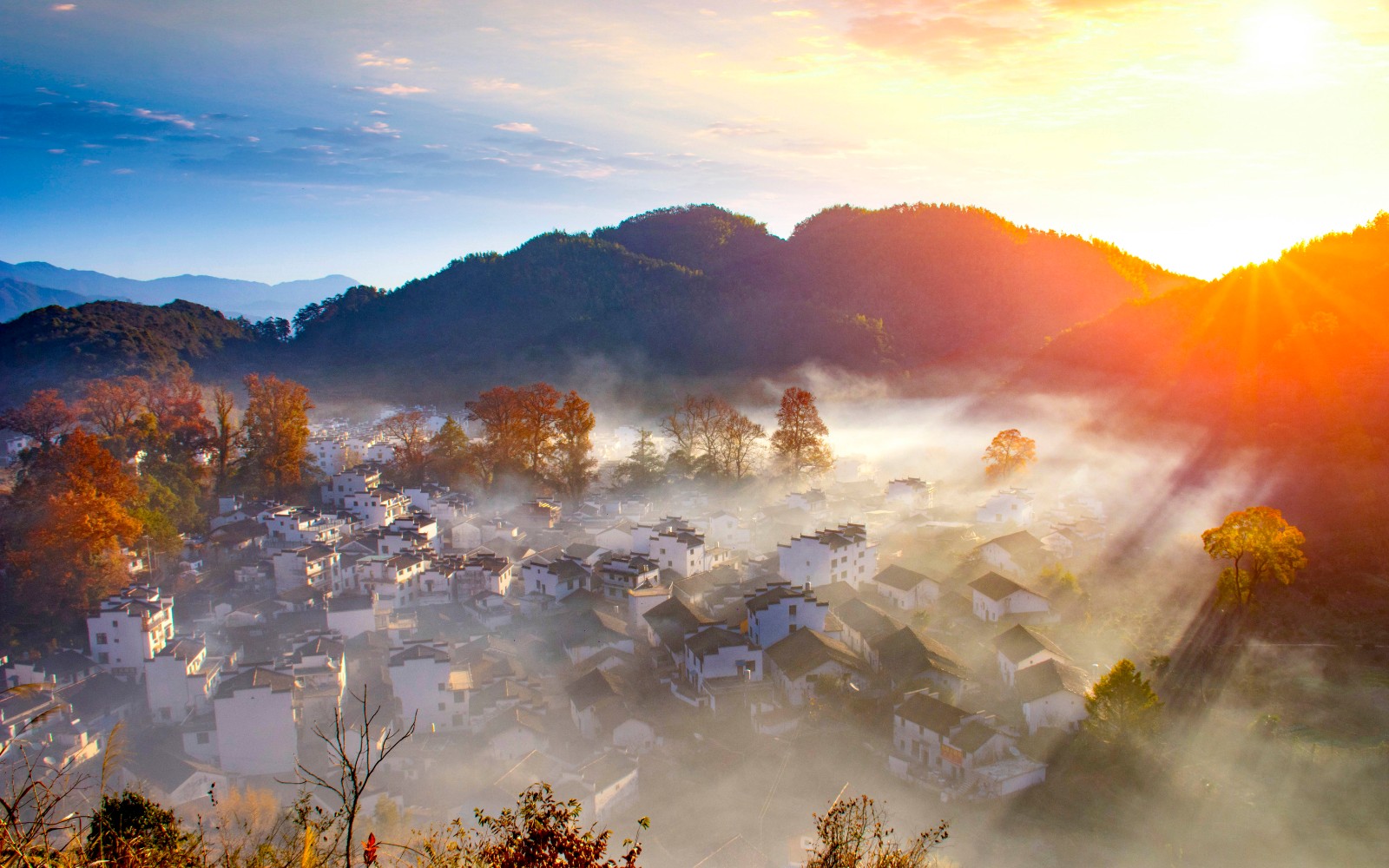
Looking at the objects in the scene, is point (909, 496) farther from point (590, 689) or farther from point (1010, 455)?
point (590, 689)

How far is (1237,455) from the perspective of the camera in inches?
711

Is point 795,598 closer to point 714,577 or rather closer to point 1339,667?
point 714,577

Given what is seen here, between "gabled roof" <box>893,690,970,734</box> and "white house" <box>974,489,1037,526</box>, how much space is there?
26.9 ft

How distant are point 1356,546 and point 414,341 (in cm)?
5091

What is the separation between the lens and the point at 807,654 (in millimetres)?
12961

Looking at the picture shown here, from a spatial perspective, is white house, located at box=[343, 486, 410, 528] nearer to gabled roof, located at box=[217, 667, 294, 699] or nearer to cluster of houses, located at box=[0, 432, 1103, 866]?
cluster of houses, located at box=[0, 432, 1103, 866]

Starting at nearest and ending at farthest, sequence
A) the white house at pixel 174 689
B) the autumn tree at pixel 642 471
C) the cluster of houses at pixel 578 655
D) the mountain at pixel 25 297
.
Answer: the cluster of houses at pixel 578 655 < the white house at pixel 174 689 < the autumn tree at pixel 642 471 < the mountain at pixel 25 297

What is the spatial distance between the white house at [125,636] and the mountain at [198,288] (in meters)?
86.0

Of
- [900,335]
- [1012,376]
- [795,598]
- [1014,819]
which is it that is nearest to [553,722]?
[795,598]

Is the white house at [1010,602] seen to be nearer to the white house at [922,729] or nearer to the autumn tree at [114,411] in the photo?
the white house at [922,729]

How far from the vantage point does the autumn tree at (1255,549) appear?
12.9m

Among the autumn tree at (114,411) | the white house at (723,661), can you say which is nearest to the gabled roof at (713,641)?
the white house at (723,661)

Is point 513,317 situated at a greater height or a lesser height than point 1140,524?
greater

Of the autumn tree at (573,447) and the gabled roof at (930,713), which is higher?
the autumn tree at (573,447)
